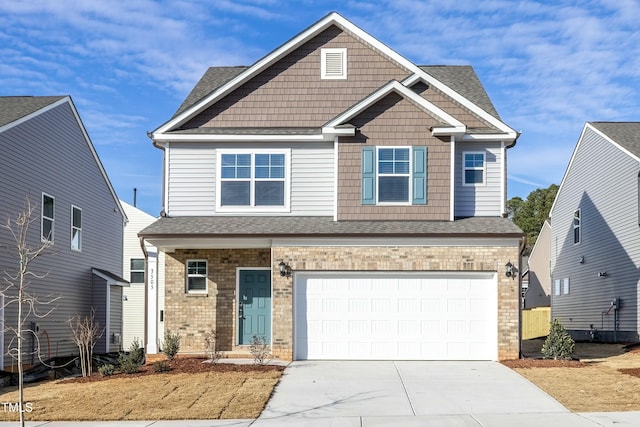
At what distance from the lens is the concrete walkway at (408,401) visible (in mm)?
11859

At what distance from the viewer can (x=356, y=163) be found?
63.7 ft

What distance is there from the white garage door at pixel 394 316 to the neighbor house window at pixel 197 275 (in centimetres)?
285

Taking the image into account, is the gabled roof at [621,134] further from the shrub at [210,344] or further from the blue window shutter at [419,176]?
the shrub at [210,344]

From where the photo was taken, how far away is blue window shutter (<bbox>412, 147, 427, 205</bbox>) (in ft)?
63.2

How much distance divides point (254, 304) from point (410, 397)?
23.5 ft

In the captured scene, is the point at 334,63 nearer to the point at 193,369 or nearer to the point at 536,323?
the point at 193,369

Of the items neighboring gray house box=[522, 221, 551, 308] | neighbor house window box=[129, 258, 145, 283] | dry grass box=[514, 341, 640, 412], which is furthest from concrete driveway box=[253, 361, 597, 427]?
neighboring gray house box=[522, 221, 551, 308]

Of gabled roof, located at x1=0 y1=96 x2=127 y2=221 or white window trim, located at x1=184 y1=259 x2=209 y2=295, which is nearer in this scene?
gabled roof, located at x1=0 y1=96 x2=127 y2=221

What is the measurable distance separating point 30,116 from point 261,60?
6.21 metres

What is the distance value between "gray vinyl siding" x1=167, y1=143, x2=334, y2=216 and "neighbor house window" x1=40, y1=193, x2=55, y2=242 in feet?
12.4

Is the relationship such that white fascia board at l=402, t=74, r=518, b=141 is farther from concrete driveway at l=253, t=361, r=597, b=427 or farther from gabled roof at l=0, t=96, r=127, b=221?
gabled roof at l=0, t=96, r=127, b=221

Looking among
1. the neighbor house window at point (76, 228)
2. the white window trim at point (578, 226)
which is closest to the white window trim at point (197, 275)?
the neighbor house window at point (76, 228)

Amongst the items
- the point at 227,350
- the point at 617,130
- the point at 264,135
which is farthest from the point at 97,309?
the point at 617,130

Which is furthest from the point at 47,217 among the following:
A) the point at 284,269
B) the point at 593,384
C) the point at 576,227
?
the point at 576,227
